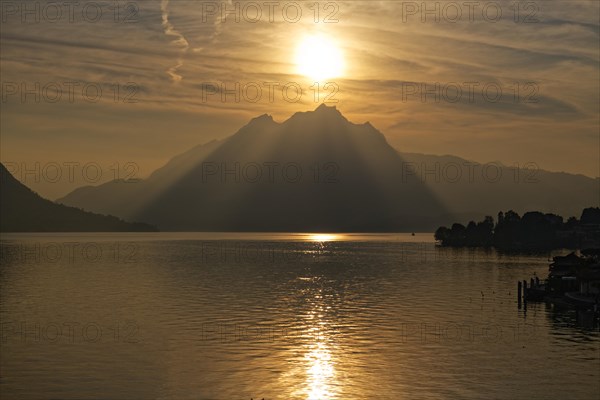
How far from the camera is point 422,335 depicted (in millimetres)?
69562

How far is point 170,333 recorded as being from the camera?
2746 inches

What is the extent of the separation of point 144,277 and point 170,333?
78.0m

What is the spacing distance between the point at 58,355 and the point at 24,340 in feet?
29.7

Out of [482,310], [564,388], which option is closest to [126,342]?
[564,388]

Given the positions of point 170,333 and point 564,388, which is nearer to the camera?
point 564,388

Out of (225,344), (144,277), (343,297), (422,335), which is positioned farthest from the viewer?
(144,277)

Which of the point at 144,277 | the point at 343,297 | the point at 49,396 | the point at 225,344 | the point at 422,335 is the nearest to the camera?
the point at 49,396

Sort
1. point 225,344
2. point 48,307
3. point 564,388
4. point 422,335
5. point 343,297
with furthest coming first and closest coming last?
point 343,297 → point 48,307 → point 422,335 → point 225,344 → point 564,388

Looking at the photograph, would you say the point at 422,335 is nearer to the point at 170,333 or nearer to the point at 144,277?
the point at 170,333

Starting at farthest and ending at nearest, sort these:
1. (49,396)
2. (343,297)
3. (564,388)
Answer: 1. (343,297)
2. (564,388)
3. (49,396)

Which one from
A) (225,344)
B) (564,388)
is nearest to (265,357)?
(225,344)

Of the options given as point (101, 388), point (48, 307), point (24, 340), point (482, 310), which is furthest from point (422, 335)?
point (48, 307)

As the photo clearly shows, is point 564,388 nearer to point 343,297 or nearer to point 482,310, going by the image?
point 482,310

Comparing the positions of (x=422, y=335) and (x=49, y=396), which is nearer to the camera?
(x=49, y=396)
